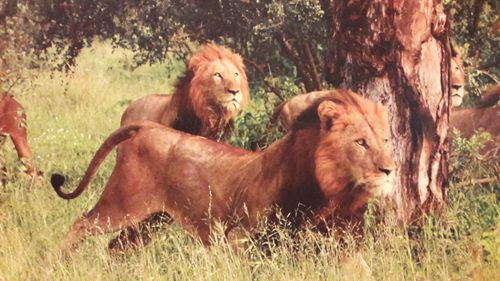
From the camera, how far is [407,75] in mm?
5898

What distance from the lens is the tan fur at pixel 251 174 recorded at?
4.64 meters

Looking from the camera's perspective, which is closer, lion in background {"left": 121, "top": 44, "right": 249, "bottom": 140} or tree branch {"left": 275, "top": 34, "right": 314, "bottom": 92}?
lion in background {"left": 121, "top": 44, "right": 249, "bottom": 140}

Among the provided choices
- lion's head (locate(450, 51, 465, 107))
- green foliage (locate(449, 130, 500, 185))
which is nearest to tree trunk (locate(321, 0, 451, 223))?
green foliage (locate(449, 130, 500, 185))

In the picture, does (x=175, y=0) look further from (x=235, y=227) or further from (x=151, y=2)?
(x=235, y=227)

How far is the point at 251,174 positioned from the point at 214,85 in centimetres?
251

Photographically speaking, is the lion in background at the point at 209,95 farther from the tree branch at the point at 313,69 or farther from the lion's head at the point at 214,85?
the tree branch at the point at 313,69

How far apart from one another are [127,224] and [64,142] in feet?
21.5

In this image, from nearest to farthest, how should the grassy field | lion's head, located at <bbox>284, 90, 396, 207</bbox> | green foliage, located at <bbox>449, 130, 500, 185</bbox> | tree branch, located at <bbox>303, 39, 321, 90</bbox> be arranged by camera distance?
lion's head, located at <bbox>284, 90, 396, 207</bbox> → the grassy field → green foliage, located at <bbox>449, 130, 500, 185</bbox> → tree branch, located at <bbox>303, 39, 321, 90</bbox>

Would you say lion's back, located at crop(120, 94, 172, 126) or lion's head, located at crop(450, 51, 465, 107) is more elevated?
lion's head, located at crop(450, 51, 465, 107)

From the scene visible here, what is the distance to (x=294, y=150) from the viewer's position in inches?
192

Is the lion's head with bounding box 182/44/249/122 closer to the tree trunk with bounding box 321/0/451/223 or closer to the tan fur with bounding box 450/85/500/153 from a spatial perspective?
the tree trunk with bounding box 321/0/451/223

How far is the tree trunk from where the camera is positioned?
5.83 metres

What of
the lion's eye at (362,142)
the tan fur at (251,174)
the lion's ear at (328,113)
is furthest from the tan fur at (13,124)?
the lion's eye at (362,142)

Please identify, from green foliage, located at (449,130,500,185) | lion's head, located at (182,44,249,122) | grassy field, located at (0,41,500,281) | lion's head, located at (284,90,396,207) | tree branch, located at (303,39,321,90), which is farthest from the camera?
tree branch, located at (303,39,321,90)
